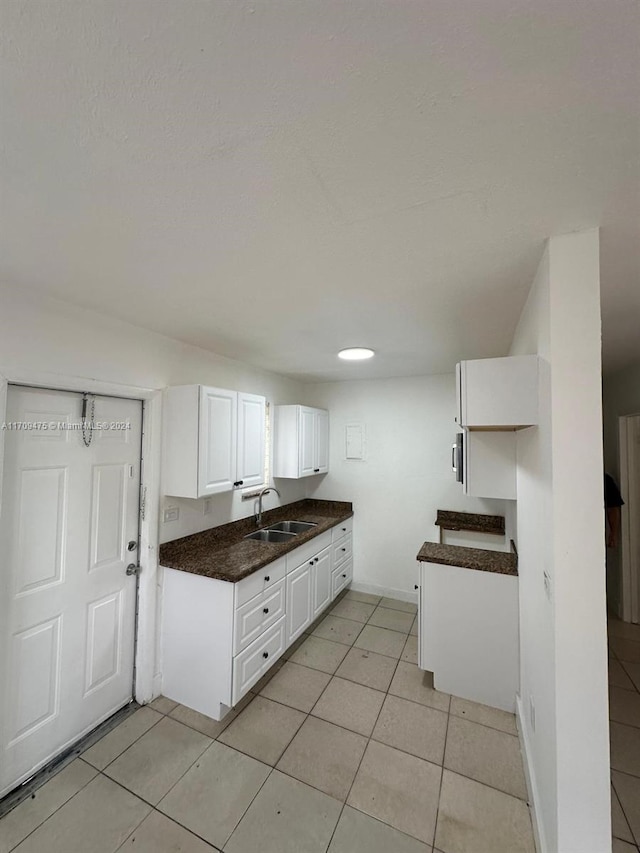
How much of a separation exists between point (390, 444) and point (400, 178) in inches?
123

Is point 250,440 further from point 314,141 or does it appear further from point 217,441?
point 314,141

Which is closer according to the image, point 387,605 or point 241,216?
point 241,216

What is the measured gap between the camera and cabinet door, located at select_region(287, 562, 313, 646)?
9.13 ft

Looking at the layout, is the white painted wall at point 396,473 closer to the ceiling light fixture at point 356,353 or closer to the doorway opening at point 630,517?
the ceiling light fixture at point 356,353

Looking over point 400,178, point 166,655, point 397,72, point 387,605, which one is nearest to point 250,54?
point 397,72

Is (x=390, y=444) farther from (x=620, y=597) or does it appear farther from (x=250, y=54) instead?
(x=250, y=54)

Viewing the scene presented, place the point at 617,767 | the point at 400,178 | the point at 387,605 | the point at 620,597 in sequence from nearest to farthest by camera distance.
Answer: the point at 400,178 → the point at 617,767 → the point at 620,597 → the point at 387,605

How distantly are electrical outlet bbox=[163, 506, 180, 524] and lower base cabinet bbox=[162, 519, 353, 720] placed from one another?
0.34 metres

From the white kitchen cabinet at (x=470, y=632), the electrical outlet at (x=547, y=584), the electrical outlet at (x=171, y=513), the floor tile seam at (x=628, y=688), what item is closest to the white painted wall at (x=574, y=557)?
the electrical outlet at (x=547, y=584)

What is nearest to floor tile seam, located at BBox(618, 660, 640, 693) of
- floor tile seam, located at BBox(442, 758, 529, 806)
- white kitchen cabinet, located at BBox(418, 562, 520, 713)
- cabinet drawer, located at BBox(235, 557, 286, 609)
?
white kitchen cabinet, located at BBox(418, 562, 520, 713)

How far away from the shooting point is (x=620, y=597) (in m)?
3.45

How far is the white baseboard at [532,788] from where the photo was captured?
140cm

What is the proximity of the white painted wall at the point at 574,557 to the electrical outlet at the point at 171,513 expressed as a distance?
2.23 meters

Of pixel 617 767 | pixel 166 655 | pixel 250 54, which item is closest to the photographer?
pixel 250 54
